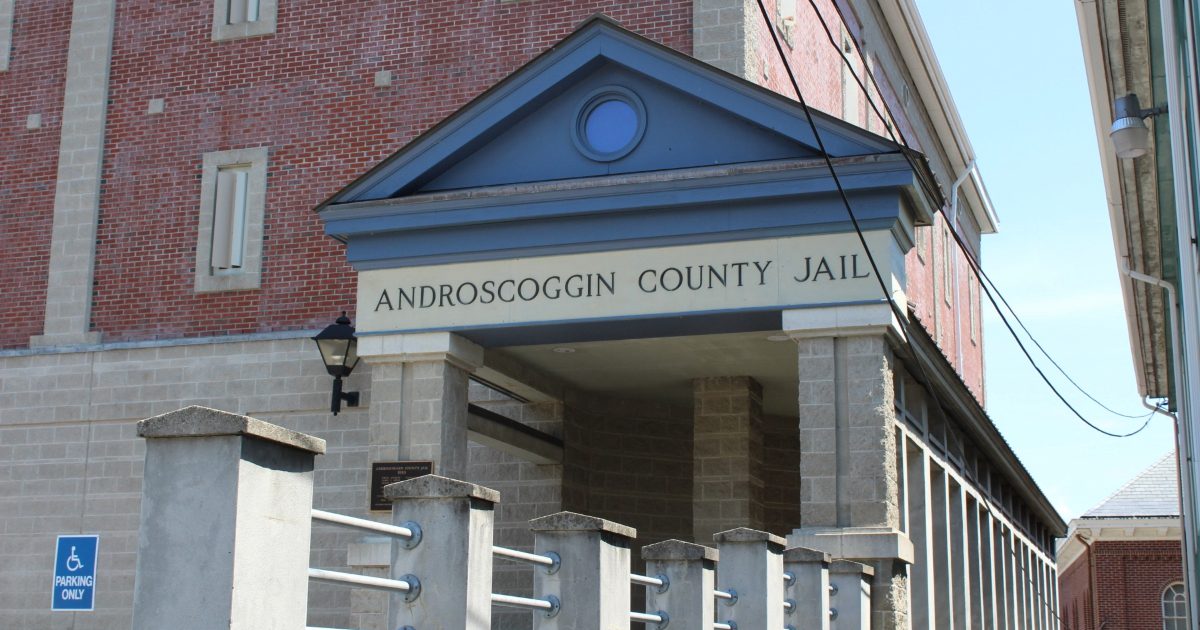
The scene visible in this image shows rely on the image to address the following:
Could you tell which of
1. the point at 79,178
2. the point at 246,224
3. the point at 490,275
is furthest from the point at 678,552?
the point at 79,178

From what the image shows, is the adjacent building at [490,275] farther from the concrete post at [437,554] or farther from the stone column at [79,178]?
the concrete post at [437,554]

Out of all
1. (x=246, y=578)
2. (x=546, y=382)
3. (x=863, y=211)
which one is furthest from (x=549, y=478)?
(x=246, y=578)

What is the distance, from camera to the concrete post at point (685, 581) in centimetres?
1004

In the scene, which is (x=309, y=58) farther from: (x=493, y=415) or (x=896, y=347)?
(x=896, y=347)

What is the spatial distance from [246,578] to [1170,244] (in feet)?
50.7

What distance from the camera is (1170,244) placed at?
18.1 metres

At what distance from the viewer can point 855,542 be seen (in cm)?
1367

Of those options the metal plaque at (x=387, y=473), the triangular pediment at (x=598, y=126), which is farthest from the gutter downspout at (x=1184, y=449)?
the metal plaque at (x=387, y=473)

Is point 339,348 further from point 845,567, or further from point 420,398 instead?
point 845,567

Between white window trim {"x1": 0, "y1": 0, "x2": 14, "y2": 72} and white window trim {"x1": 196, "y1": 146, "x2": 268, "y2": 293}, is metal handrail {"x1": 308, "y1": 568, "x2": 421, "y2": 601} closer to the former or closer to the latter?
white window trim {"x1": 196, "y1": 146, "x2": 268, "y2": 293}

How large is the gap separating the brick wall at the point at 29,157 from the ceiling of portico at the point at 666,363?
24.7ft

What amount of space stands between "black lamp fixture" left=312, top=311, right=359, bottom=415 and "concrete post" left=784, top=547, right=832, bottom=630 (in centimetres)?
635

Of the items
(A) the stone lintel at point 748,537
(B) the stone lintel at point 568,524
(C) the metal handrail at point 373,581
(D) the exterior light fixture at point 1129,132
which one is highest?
(D) the exterior light fixture at point 1129,132

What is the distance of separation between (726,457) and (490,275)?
4.45m
